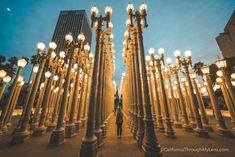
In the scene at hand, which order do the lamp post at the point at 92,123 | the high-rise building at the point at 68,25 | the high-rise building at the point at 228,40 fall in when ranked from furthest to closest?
the high-rise building at the point at 68,25 < the high-rise building at the point at 228,40 < the lamp post at the point at 92,123

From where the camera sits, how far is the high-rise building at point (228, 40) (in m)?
30.4

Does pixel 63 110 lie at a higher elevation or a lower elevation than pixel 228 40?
lower

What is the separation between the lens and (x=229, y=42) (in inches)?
1313

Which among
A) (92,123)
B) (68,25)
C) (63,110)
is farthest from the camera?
(68,25)

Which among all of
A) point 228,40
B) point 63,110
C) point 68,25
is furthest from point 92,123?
point 68,25

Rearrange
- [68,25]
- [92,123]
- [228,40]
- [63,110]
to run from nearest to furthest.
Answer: [92,123]
[63,110]
[228,40]
[68,25]

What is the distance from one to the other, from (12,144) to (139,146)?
23.6 feet

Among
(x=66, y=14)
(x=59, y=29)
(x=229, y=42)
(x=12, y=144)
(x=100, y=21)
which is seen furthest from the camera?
(x=66, y=14)

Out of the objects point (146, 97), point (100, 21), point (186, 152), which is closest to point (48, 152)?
→ point (146, 97)

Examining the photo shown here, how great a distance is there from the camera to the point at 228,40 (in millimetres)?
33531

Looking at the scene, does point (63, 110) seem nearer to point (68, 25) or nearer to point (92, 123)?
point (92, 123)

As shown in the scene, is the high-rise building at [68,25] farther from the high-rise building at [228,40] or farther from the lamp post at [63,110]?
the high-rise building at [228,40]

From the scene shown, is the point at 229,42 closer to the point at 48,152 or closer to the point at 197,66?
the point at 197,66

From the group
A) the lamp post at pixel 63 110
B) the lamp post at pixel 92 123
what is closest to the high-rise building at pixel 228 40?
the lamp post at pixel 92 123
